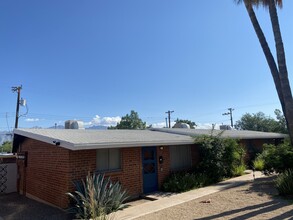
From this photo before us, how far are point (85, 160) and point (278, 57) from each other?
28.8ft

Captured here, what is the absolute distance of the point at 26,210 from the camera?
29.6ft

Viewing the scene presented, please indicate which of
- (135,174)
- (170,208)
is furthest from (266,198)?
(135,174)

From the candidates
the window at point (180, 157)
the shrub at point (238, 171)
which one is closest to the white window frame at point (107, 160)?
the window at point (180, 157)

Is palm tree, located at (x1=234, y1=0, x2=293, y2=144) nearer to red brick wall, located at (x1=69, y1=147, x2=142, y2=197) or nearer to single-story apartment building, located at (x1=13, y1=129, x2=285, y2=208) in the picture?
single-story apartment building, located at (x1=13, y1=129, x2=285, y2=208)

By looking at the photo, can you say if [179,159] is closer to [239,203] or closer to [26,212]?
[239,203]

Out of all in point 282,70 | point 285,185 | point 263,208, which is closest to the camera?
point 263,208

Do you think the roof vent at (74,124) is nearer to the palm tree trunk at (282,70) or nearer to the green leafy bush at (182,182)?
the green leafy bush at (182,182)

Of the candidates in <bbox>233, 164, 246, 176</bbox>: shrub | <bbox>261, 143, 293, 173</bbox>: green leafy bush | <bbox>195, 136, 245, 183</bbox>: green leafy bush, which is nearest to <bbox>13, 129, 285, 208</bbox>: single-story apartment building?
<bbox>195, 136, 245, 183</bbox>: green leafy bush

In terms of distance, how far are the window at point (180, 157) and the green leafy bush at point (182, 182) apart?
27.1 inches

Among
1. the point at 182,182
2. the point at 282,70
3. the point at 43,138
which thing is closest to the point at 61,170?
the point at 43,138

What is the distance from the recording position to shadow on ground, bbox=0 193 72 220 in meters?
8.14

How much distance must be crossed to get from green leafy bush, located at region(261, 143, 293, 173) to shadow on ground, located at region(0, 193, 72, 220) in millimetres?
8443

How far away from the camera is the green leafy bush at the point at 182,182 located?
10.9m

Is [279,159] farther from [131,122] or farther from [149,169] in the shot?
[131,122]
